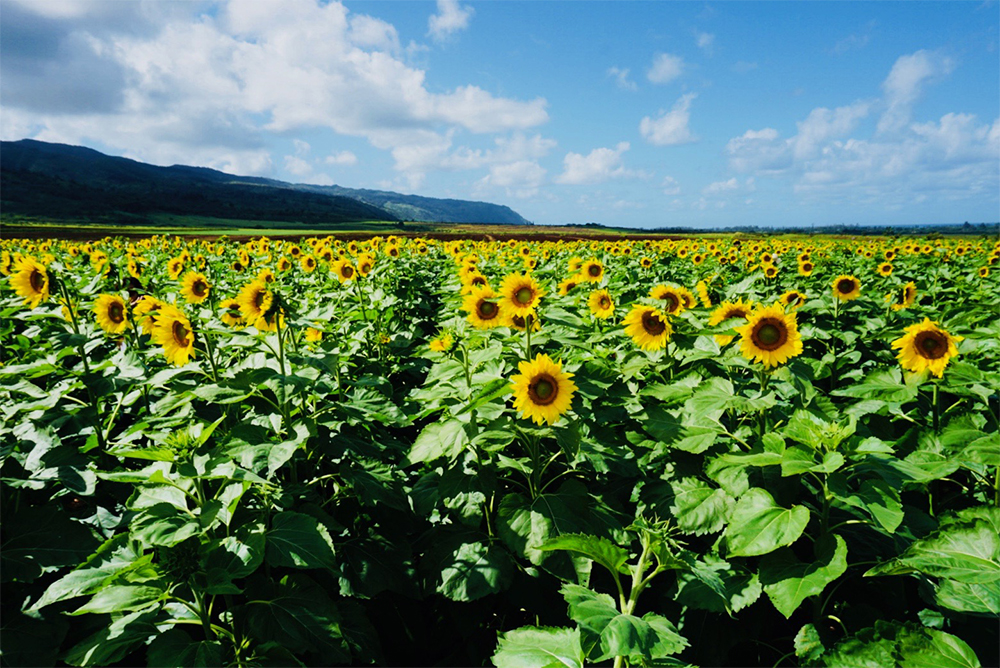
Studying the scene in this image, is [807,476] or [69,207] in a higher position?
[69,207]

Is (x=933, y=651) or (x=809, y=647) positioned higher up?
(x=933, y=651)

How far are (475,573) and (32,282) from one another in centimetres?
424

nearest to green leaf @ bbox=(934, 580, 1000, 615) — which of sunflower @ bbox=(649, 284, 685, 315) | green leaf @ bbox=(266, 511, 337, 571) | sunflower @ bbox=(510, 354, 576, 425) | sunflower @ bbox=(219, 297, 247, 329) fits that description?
sunflower @ bbox=(510, 354, 576, 425)

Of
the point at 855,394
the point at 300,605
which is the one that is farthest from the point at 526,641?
the point at 855,394

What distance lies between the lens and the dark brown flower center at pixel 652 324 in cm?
353

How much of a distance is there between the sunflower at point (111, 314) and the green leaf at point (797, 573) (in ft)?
15.5

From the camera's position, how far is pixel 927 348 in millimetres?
3162

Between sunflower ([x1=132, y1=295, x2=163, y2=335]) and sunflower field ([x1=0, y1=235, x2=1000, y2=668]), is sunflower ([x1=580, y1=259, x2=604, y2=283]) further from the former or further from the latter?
sunflower ([x1=132, y1=295, x2=163, y2=335])

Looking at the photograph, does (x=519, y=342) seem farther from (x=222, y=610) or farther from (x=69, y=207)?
(x=69, y=207)

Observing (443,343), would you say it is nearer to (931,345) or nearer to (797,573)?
(797,573)

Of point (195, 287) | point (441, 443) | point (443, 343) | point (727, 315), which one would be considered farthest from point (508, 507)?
point (195, 287)

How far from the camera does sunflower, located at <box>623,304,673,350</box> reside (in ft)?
11.4

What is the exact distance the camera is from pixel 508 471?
3066 mm

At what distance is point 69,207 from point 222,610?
155 m
